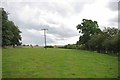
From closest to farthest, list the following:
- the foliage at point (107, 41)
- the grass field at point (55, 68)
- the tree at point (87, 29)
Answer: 1. the grass field at point (55, 68)
2. the foliage at point (107, 41)
3. the tree at point (87, 29)

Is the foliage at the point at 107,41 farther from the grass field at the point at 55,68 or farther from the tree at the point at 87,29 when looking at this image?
the grass field at the point at 55,68

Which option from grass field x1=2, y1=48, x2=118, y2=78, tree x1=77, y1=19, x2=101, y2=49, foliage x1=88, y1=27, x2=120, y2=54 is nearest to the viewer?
grass field x1=2, y1=48, x2=118, y2=78

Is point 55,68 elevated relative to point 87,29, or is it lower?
lower

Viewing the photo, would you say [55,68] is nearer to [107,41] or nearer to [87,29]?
[107,41]

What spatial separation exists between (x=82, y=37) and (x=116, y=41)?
51631 mm

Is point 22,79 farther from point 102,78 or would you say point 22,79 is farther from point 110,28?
point 110,28

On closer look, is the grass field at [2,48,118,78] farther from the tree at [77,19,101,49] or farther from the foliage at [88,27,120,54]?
the tree at [77,19,101,49]

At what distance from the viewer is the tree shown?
116m

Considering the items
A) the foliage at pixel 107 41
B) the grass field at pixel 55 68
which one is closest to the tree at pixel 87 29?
the foliage at pixel 107 41

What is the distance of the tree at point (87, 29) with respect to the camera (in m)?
116

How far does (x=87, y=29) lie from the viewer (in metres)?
118

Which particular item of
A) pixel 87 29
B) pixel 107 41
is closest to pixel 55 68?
pixel 107 41

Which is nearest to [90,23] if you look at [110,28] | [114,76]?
[110,28]

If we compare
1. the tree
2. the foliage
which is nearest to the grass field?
the foliage
